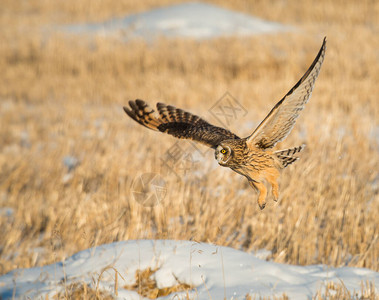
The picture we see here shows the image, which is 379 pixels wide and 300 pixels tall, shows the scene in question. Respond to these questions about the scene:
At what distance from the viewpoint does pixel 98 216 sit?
425 cm

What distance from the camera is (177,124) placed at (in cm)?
270

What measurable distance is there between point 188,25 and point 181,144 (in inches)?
413

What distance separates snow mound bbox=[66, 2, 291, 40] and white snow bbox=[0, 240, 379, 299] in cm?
1107

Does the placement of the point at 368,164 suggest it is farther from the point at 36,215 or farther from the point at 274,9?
the point at 274,9

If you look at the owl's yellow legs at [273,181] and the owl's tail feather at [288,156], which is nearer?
the owl's yellow legs at [273,181]

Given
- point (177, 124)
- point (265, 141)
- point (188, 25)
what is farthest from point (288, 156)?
point (188, 25)

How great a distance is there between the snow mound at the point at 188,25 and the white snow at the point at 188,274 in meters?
11.1

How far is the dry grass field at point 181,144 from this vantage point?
383 centimetres

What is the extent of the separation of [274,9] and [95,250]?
55.7 ft

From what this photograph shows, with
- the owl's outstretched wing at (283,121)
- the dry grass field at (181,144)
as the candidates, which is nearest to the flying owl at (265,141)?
the owl's outstretched wing at (283,121)

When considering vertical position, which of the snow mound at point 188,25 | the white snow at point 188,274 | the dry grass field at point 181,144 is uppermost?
the snow mound at point 188,25

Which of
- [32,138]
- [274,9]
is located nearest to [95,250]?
[32,138]

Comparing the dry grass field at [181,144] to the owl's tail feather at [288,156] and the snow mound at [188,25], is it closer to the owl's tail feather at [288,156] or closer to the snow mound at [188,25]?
the owl's tail feather at [288,156]

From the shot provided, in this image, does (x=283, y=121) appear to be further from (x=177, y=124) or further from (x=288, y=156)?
(x=177, y=124)
